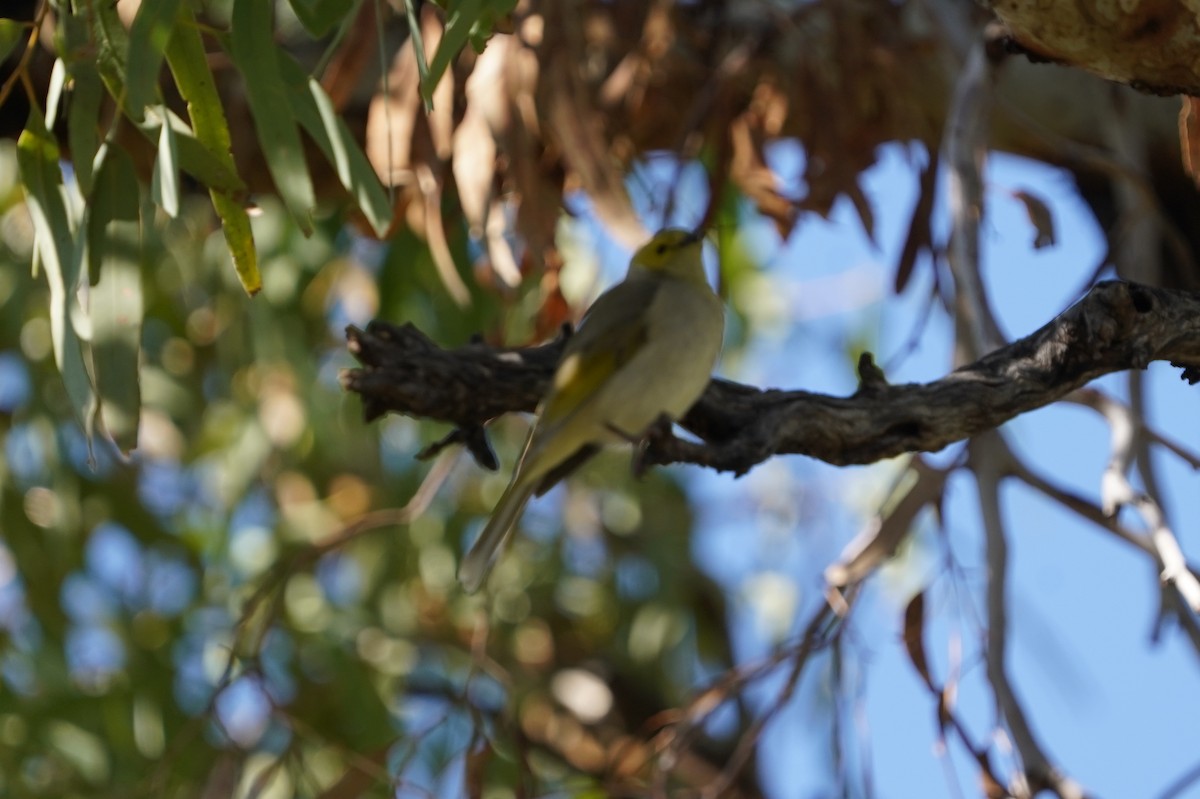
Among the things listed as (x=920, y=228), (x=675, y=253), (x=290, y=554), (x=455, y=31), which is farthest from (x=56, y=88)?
(x=290, y=554)

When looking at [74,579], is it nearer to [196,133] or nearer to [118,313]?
[118,313]

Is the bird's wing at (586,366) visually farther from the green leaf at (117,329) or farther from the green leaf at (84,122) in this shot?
the green leaf at (84,122)

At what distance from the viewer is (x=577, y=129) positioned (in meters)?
2.39

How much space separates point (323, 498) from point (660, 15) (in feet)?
6.42

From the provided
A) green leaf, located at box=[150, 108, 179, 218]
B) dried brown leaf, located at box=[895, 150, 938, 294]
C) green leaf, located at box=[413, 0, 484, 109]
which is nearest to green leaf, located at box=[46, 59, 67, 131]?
green leaf, located at box=[150, 108, 179, 218]

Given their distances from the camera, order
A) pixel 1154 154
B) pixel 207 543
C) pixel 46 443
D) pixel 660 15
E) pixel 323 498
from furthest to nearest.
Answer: pixel 323 498, pixel 207 543, pixel 46 443, pixel 1154 154, pixel 660 15

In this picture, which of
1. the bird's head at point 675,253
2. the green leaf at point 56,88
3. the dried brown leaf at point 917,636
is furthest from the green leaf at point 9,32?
the dried brown leaf at point 917,636

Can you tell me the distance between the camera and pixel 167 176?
4.51ft

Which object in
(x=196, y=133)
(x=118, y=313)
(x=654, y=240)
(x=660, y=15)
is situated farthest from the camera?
(x=660, y=15)

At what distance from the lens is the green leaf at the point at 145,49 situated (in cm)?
127

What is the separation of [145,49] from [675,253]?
931 mm

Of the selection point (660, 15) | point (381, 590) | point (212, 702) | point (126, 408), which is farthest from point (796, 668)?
point (381, 590)

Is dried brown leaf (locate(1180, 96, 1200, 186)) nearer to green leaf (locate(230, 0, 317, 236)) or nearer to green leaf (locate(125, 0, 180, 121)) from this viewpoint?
green leaf (locate(230, 0, 317, 236))

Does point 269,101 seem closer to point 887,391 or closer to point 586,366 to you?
point 586,366
